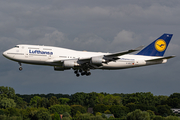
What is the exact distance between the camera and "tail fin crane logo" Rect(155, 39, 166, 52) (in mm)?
69875

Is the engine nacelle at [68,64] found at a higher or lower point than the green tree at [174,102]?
higher

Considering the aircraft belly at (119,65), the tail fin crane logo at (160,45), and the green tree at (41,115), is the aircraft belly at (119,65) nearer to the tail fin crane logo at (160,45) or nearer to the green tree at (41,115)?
the tail fin crane logo at (160,45)

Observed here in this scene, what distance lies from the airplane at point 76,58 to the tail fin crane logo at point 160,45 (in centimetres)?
399

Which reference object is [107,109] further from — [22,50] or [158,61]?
[22,50]

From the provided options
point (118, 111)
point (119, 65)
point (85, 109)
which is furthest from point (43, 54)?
point (85, 109)

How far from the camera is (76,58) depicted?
200ft

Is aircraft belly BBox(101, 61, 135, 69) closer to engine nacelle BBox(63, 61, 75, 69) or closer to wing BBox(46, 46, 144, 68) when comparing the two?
wing BBox(46, 46, 144, 68)

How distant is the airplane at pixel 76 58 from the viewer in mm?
58406

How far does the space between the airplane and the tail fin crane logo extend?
399 centimetres

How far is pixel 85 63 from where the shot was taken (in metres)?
60.9

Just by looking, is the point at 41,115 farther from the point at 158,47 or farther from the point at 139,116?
the point at 158,47

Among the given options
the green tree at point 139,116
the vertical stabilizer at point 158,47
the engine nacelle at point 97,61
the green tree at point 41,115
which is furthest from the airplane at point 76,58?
the green tree at point 41,115

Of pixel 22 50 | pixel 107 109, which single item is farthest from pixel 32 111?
pixel 22 50

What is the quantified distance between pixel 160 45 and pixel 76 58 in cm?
2354
